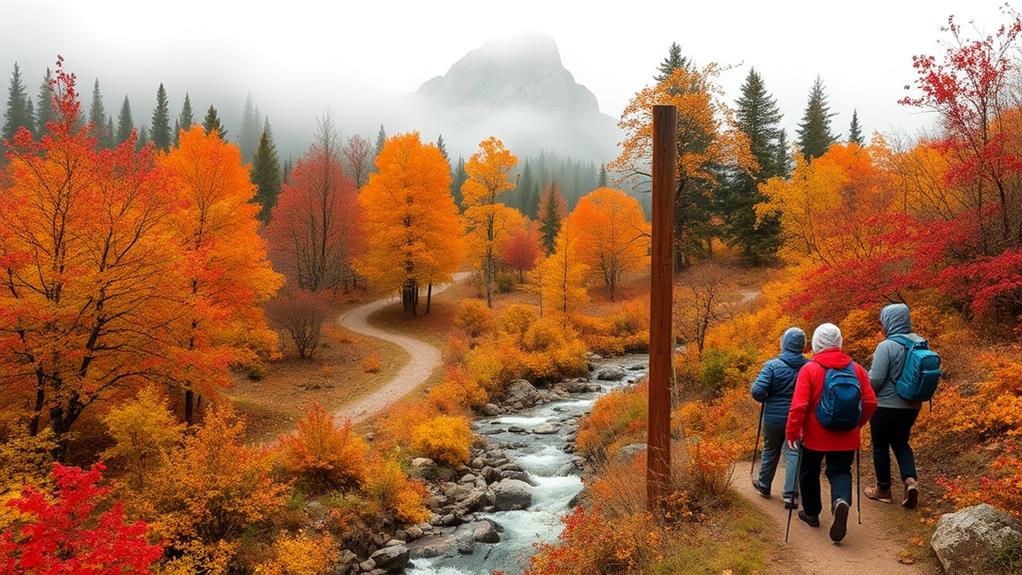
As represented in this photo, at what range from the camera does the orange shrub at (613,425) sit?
12.4 m

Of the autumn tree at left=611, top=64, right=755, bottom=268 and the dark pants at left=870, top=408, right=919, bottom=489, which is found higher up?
the autumn tree at left=611, top=64, right=755, bottom=268

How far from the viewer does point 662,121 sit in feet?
20.0

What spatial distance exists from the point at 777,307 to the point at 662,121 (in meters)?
12.6

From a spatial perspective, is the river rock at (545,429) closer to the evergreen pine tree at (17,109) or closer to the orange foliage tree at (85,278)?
the orange foliage tree at (85,278)

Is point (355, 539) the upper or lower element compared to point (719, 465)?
lower

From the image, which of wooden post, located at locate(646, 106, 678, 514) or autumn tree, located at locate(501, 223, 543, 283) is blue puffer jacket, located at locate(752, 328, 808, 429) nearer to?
wooden post, located at locate(646, 106, 678, 514)

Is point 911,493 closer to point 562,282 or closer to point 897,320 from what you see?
point 897,320

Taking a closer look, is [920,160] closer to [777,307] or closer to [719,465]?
[777,307]

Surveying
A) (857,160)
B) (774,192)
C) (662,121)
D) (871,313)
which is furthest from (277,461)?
(857,160)

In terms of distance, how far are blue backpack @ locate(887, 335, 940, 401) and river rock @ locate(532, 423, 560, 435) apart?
11684mm

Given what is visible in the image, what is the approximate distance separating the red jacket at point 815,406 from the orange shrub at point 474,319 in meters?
22.6

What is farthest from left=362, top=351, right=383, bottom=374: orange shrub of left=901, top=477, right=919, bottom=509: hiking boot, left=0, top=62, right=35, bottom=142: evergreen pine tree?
left=0, top=62, right=35, bottom=142: evergreen pine tree

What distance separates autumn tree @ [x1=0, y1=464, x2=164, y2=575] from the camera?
18.1ft

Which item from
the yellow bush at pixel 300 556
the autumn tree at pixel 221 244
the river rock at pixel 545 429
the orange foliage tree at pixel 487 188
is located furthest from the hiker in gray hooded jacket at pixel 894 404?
the orange foliage tree at pixel 487 188
